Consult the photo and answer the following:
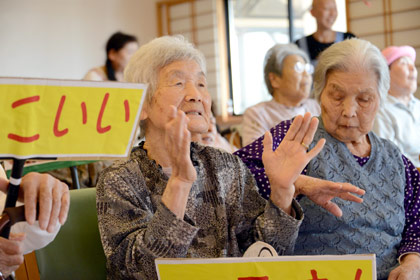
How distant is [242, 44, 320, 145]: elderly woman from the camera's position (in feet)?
9.50

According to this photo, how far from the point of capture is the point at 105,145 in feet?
2.67

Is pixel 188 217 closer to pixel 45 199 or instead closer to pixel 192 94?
pixel 192 94

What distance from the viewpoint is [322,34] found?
3.48m

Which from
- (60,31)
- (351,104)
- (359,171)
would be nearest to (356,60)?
(351,104)

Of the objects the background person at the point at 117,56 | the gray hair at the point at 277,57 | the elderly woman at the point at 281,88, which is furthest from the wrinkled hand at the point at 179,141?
the background person at the point at 117,56

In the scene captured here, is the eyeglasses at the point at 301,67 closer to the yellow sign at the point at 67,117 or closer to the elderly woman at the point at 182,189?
the elderly woman at the point at 182,189

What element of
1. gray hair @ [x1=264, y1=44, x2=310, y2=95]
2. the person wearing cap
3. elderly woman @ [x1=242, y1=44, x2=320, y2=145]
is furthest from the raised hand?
gray hair @ [x1=264, y1=44, x2=310, y2=95]

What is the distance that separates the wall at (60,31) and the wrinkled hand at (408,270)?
4953 mm

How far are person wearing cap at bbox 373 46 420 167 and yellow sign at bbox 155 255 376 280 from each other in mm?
1713

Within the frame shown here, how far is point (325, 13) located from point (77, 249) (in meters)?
2.71

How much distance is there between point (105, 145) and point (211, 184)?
0.53 meters

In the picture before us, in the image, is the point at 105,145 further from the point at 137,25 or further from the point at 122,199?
the point at 137,25

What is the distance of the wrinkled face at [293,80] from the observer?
9.59 feet

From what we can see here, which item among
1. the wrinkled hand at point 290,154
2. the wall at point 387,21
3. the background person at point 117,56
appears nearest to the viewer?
the wrinkled hand at point 290,154
